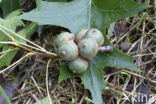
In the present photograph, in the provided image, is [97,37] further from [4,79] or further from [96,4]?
[4,79]

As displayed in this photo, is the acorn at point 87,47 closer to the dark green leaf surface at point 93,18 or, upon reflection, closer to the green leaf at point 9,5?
the dark green leaf surface at point 93,18

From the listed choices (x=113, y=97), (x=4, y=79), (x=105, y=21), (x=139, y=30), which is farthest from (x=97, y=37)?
(x=4, y=79)

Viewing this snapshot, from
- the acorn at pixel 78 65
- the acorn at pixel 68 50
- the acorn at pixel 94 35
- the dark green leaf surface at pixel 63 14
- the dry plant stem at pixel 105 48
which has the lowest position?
the acorn at pixel 78 65

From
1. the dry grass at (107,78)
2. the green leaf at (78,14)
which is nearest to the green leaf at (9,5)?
the dry grass at (107,78)

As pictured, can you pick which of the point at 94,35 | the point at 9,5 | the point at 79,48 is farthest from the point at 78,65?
the point at 9,5

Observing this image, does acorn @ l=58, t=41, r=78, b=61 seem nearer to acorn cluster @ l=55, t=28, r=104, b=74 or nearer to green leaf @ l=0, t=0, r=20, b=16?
acorn cluster @ l=55, t=28, r=104, b=74
